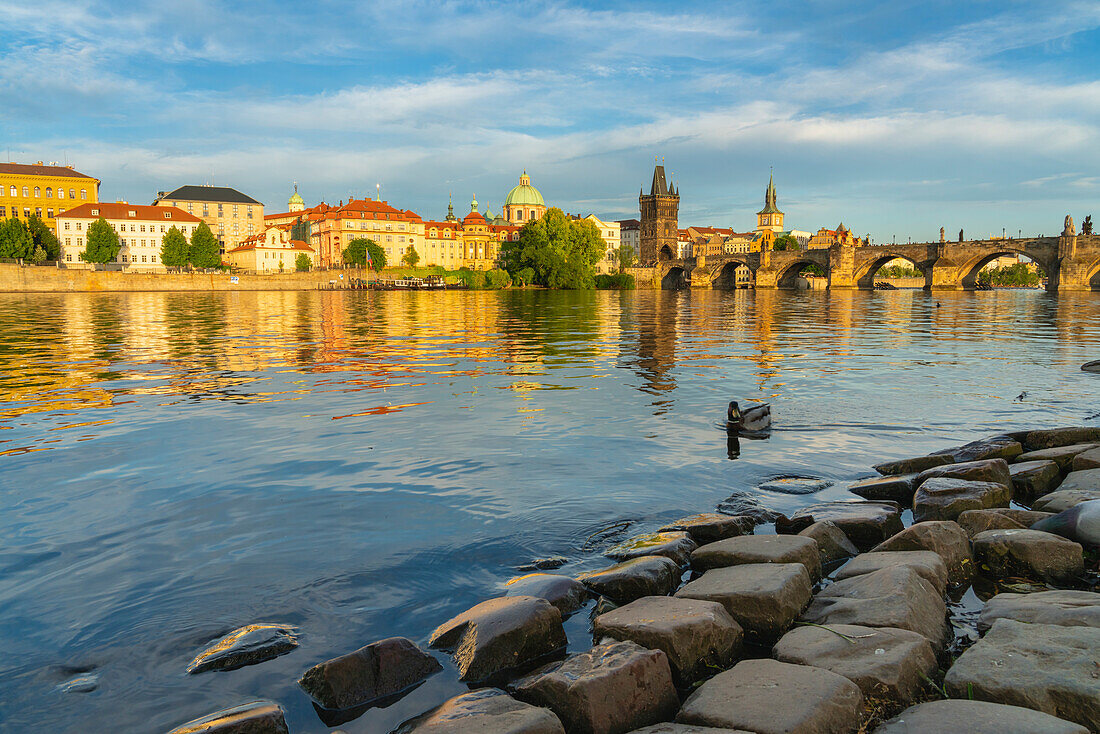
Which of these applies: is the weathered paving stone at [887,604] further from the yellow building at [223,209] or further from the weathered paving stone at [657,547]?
the yellow building at [223,209]

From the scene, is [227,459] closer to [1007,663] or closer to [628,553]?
[628,553]

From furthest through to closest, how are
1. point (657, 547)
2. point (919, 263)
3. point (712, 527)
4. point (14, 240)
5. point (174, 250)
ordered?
1. point (174, 250)
2. point (919, 263)
3. point (14, 240)
4. point (712, 527)
5. point (657, 547)

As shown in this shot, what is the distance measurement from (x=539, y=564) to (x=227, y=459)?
519 centimetres

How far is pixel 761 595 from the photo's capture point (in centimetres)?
460

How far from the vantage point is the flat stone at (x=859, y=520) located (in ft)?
20.7

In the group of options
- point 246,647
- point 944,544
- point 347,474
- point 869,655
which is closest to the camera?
point 869,655

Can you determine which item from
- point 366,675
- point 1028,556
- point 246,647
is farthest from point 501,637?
point 1028,556

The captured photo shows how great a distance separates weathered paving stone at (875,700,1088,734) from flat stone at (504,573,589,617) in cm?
225

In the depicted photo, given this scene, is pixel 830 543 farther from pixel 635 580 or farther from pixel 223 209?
pixel 223 209

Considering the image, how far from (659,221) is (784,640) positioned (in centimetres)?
16622

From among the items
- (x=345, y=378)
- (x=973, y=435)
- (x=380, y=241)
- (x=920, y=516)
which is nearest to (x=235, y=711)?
(x=920, y=516)

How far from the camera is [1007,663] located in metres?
3.64

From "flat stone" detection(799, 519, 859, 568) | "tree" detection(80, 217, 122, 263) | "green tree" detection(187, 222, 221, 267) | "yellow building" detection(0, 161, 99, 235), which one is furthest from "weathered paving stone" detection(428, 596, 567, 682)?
"yellow building" detection(0, 161, 99, 235)

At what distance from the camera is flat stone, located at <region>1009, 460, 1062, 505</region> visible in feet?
24.7
